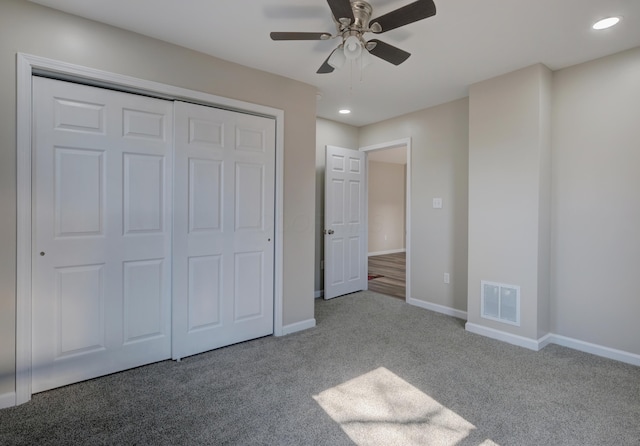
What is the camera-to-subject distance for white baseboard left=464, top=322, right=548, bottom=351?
2900mm

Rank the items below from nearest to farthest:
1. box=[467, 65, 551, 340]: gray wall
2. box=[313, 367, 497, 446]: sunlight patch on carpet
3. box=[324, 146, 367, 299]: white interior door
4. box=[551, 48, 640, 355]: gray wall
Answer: box=[313, 367, 497, 446]: sunlight patch on carpet, box=[551, 48, 640, 355]: gray wall, box=[467, 65, 551, 340]: gray wall, box=[324, 146, 367, 299]: white interior door

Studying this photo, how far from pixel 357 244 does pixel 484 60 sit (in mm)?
2803

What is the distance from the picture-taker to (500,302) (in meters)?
3.12

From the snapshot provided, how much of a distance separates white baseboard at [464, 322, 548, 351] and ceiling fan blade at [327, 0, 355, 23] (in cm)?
300

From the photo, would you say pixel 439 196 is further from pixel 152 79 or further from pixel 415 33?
pixel 152 79

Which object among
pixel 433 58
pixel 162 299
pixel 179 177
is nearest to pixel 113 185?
pixel 179 177

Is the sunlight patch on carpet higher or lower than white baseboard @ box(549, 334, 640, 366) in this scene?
lower

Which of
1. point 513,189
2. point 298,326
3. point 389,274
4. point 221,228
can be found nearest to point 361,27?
point 221,228

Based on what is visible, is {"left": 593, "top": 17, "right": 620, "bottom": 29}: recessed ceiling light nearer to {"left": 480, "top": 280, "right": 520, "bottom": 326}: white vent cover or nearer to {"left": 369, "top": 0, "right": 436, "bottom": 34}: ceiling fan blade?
{"left": 369, "top": 0, "right": 436, "bottom": 34}: ceiling fan blade

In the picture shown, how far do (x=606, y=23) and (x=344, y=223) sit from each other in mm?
3229

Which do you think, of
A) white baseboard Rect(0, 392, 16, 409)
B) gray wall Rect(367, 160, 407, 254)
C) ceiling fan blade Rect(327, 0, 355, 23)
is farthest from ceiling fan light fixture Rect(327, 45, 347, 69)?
gray wall Rect(367, 160, 407, 254)

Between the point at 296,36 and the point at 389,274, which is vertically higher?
the point at 296,36

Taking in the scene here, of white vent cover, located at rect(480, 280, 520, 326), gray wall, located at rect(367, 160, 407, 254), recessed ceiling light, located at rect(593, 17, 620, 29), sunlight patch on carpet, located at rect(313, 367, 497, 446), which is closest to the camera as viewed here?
sunlight patch on carpet, located at rect(313, 367, 497, 446)

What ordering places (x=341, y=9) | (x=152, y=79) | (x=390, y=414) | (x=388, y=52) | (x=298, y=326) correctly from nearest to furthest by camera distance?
(x=341, y=9) → (x=390, y=414) → (x=388, y=52) → (x=152, y=79) → (x=298, y=326)
